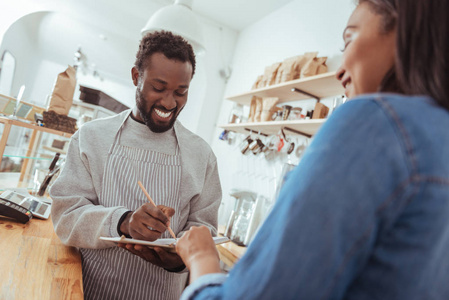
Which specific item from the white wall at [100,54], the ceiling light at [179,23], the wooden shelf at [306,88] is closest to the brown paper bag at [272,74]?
the wooden shelf at [306,88]

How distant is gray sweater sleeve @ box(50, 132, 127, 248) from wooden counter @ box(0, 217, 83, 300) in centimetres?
7

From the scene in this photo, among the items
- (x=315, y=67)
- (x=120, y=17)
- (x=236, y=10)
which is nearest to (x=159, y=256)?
(x=315, y=67)

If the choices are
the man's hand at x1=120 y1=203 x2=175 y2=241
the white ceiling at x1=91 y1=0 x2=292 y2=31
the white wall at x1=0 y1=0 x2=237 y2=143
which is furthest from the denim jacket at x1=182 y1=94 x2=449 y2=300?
the white wall at x1=0 y1=0 x2=237 y2=143

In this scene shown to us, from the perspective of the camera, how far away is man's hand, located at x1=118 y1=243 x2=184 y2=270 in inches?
40.5

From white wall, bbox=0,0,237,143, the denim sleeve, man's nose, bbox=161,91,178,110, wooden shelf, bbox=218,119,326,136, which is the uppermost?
white wall, bbox=0,0,237,143

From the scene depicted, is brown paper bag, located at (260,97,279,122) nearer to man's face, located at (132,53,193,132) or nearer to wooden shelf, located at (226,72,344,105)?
wooden shelf, located at (226,72,344,105)

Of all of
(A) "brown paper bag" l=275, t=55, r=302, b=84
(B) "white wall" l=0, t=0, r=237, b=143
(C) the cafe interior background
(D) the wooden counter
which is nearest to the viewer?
(D) the wooden counter

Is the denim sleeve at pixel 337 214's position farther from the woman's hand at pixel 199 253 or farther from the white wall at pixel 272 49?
the white wall at pixel 272 49

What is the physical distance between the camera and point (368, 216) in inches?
14.5

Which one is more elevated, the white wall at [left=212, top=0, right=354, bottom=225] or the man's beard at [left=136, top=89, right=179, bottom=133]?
the white wall at [left=212, top=0, right=354, bottom=225]

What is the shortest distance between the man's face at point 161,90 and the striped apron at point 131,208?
0.44 ft

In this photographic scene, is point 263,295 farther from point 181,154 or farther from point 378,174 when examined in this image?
point 181,154

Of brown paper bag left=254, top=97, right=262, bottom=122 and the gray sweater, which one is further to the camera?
brown paper bag left=254, top=97, right=262, bottom=122

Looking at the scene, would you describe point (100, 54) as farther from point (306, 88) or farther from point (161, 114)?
point (161, 114)
